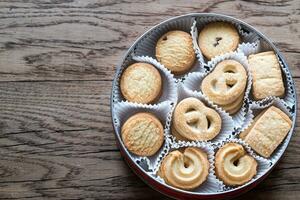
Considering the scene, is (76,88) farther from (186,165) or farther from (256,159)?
(256,159)

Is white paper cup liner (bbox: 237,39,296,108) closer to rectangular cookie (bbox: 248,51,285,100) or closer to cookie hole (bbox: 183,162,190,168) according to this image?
rectangular cookie (bbox: 248,51,285,100)

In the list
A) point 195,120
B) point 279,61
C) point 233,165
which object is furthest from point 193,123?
point 279,61

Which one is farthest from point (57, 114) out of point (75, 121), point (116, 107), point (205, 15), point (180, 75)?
point (205, 15)

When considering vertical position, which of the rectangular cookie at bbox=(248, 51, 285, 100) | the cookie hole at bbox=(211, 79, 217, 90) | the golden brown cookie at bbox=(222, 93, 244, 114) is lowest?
the golden brown cookie at bbox=(222, 93, 244, 114)

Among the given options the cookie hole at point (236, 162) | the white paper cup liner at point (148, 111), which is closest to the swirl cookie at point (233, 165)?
the cookie hole at point (236, 162)

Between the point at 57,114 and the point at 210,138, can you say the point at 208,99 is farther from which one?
the point at 57,114

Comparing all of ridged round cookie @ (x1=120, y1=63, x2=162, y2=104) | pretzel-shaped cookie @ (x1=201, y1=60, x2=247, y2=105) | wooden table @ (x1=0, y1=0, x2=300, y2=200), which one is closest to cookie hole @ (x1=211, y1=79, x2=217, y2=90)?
pretzel-shaped cookie @ (x1=201, y1=60, x2=247, y2=105)
